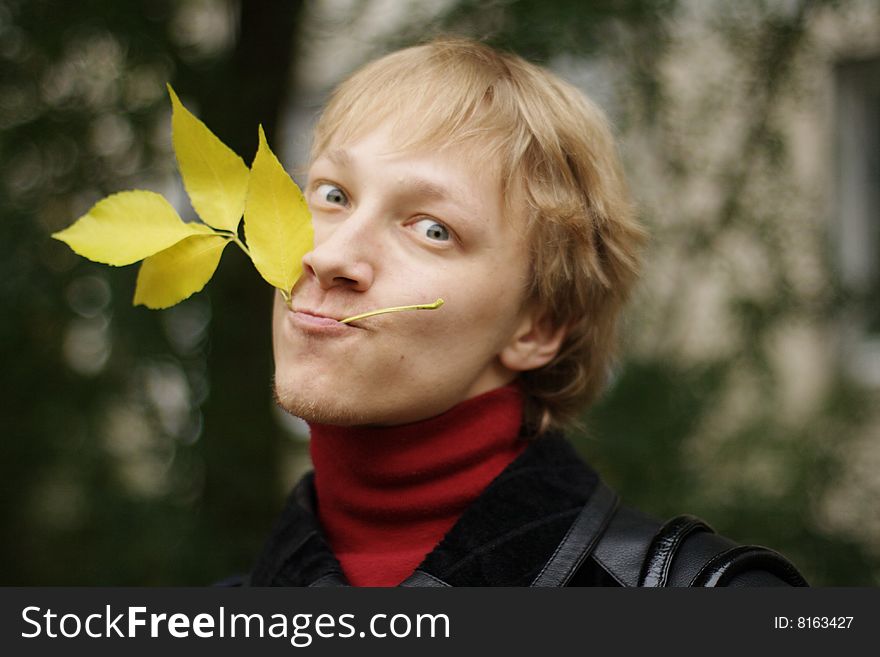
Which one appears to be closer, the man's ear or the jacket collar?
the jacket collar

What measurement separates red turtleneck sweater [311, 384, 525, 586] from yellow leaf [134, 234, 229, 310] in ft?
0.96

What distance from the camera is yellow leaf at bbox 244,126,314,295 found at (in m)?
1.30

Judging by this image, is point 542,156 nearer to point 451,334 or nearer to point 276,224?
point 451,334

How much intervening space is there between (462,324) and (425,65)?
424 millimetres

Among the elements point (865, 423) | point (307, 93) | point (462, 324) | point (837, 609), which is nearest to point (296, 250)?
point (462, 324)

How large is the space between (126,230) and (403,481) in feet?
1.71

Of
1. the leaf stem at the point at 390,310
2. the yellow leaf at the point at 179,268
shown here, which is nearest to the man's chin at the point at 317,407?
the leaf stem at the point at 390,310

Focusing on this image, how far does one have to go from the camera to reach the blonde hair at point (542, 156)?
140 cm

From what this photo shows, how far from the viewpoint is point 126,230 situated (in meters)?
1.34

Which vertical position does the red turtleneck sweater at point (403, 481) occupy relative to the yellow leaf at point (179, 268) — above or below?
below

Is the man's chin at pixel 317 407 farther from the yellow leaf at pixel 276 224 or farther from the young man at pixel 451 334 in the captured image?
the yellow leaf at pixel 276 224

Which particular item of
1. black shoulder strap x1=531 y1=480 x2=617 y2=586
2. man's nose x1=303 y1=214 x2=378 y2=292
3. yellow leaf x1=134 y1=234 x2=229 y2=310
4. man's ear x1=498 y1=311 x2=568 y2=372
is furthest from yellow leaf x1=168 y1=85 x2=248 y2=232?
black shoulder strap x1=531 y1=480 x2=617 y2=586

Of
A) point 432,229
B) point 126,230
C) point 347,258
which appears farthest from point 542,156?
point 126,230

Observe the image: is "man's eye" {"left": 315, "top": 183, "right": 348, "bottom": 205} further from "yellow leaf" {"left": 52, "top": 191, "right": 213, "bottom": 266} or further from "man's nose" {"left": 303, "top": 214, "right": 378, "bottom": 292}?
"yellow leaf" {"left": 52, "top": 191, "right": 213, "bottom": 266}
